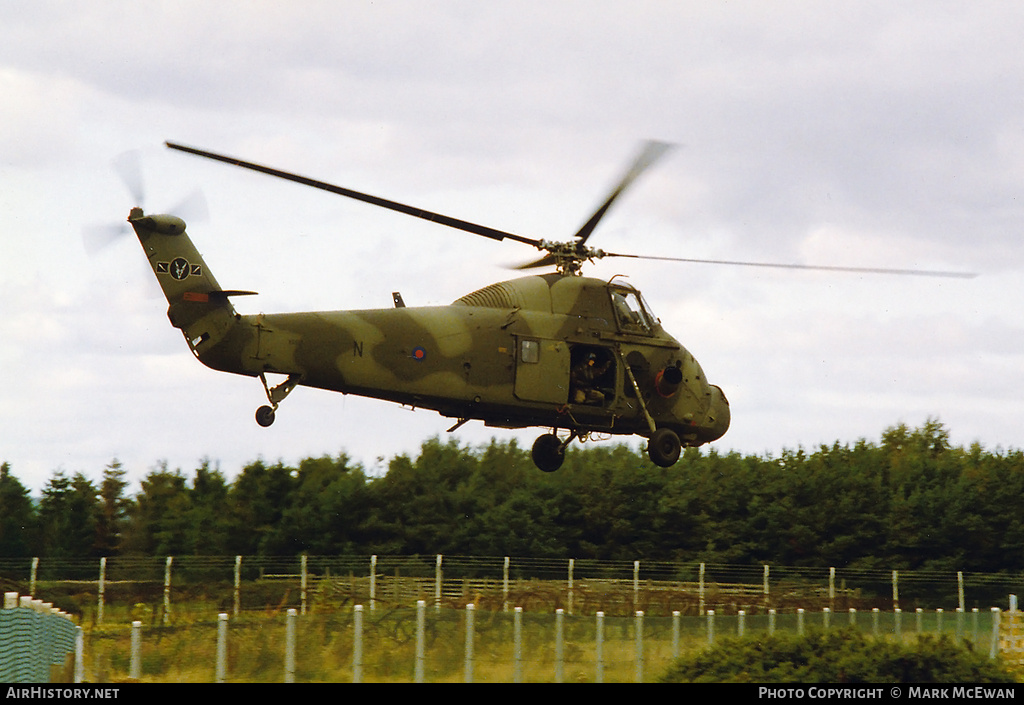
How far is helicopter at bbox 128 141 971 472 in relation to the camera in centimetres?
1995

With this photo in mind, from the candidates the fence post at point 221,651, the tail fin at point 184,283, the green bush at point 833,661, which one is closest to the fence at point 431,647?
the fence post at point 221,651

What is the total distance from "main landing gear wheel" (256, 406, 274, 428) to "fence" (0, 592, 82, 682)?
410cm

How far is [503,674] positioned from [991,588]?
2720cm

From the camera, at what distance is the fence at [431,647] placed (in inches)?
623

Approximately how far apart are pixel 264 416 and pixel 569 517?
3001 centimetres

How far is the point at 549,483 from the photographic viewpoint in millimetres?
50812

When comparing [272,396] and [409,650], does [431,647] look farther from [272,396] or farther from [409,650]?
[272,396]

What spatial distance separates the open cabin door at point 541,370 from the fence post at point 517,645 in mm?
5601

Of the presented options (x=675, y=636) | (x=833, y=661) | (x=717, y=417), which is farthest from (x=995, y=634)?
(x=833, y=661)

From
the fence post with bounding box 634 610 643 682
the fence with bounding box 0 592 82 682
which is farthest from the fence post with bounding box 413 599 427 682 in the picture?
the fence with bounding box 0 592 82 682

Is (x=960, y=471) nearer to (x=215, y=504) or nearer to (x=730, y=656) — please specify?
(x=215, y=504)

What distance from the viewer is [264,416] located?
19.8 metres

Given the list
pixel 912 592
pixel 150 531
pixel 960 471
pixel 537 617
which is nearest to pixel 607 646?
pixel 537 617

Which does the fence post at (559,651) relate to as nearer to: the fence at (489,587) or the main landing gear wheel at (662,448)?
the main landing gear wheel at (662,448)
